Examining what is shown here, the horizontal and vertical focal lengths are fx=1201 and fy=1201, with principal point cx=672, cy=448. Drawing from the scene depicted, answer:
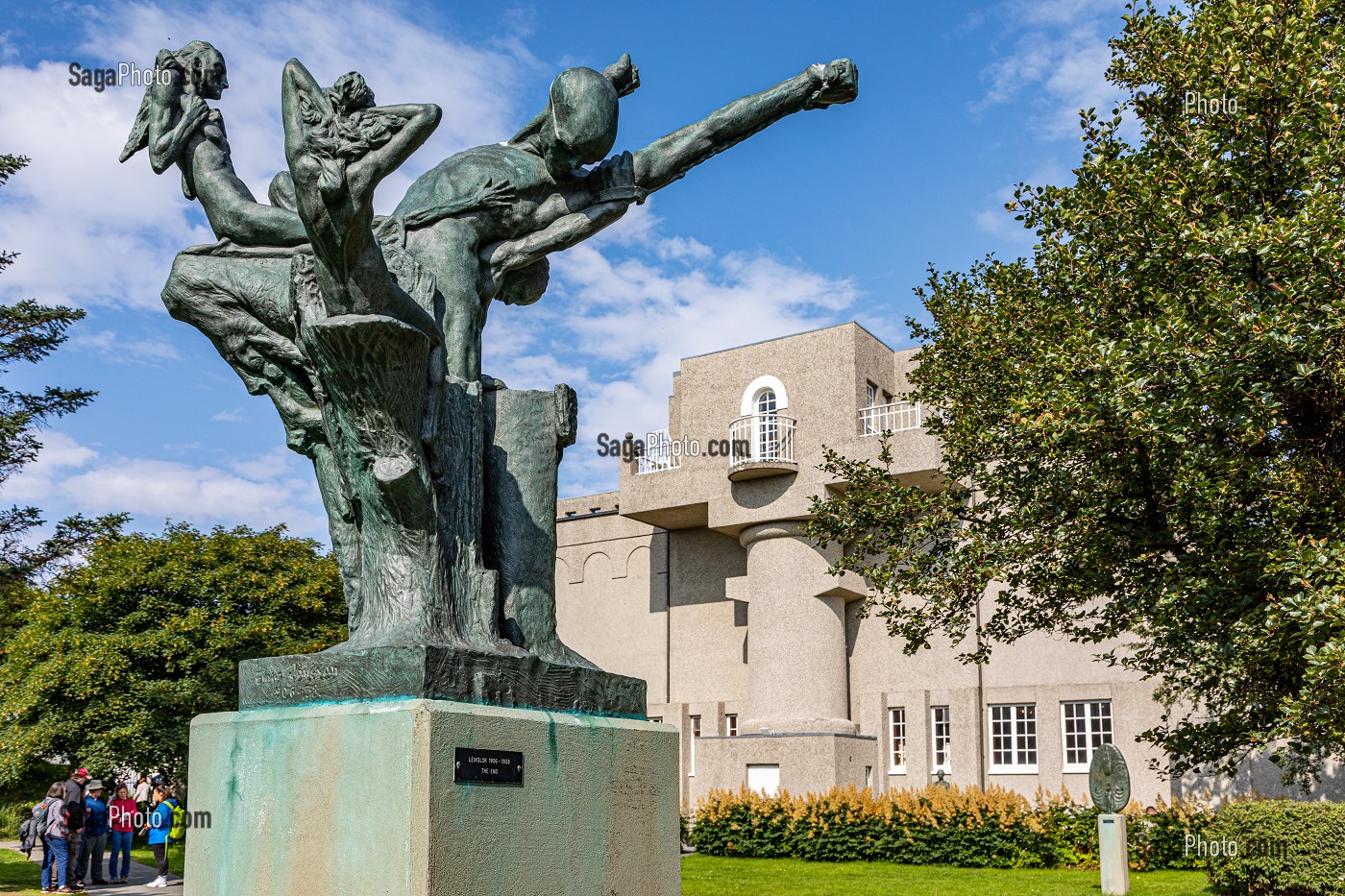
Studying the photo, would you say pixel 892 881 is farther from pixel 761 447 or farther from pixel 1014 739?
pixel 761 447

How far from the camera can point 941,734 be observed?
92.9 feet

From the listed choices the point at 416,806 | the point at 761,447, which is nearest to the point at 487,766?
the point at 416,806

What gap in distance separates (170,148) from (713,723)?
27822 millimetres

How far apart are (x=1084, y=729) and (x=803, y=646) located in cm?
645

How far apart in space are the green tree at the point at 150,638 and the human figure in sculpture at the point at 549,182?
730 inches

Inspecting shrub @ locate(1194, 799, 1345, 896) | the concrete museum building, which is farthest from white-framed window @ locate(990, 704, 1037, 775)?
→ shrub @ locate(1194, 799, 1345, 896)

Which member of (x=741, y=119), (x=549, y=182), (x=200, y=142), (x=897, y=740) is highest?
(x=741, y=119)

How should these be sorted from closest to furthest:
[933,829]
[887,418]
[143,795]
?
[143,795] → [933,829] → [887,418]

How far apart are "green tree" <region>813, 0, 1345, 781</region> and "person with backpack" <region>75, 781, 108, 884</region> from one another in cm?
1213

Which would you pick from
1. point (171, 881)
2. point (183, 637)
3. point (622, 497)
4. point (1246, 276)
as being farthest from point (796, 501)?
point (1246, 276)

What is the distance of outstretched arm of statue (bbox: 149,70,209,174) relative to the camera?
4.70 metres

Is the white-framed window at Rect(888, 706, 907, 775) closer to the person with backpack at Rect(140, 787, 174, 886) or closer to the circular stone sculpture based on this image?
the circular stone sculpture

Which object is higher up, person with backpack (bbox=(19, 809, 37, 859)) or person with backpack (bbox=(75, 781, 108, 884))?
person with backpack (bbox=(75, 781, 108, 884))

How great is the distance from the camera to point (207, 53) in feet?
15.8
